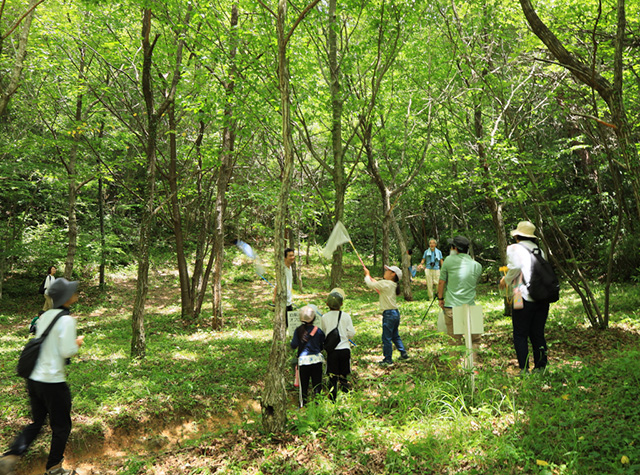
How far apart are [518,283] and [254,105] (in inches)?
242

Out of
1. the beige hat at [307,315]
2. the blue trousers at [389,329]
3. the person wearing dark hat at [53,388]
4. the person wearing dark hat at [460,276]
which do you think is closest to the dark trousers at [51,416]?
the person wearing dark hat at [53,388]

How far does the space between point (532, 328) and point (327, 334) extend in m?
2.80

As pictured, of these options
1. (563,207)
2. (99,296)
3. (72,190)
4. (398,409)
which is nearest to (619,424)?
(398,409)

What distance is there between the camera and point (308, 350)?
17.1ft

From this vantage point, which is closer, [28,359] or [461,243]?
[28,359]

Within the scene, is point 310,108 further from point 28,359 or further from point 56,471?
point 56,471

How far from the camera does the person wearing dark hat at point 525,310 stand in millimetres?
5055

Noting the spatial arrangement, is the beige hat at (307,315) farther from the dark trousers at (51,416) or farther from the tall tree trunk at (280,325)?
the dark trousers at (51,416)

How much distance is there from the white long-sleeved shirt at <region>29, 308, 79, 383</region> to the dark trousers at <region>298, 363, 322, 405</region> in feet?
8.91

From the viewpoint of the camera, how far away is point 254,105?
8141mm

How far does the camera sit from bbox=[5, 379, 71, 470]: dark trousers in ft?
12.7

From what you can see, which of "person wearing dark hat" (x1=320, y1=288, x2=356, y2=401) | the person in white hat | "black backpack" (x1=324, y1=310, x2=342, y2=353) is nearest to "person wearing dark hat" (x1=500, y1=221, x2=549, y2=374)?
the person in white hat

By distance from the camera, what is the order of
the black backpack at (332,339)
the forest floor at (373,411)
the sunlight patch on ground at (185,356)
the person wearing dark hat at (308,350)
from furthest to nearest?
the sunlight patch on ground at (185,356) → the black backpack at (332,339) → the person wearing dark hat at (308,350) → the forest floor at (373,411)

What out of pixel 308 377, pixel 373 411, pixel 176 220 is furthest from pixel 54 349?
pixel 176 220
